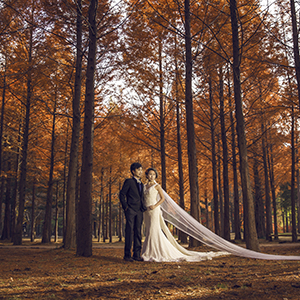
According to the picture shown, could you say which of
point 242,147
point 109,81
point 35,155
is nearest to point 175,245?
point 242,147

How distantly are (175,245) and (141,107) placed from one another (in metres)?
7.52

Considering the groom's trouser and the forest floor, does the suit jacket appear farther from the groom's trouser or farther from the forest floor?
the forest floor

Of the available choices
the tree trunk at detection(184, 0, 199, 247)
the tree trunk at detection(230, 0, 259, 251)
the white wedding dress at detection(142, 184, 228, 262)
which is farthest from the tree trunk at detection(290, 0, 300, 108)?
the white wedding dress at detection(142, 184, 228, 262)

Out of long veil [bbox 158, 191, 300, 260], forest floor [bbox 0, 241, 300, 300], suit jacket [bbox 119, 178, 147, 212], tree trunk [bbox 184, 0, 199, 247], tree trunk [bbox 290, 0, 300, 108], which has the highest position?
tree trunk [bbox 290, 0, 300, 108]

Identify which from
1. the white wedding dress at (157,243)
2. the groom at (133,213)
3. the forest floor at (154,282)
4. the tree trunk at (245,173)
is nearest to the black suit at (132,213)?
the groom at (133,213)

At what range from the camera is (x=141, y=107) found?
13.1 metres

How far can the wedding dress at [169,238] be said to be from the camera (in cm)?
644

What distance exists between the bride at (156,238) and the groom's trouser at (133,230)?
22 centimetres

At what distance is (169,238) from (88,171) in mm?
2581

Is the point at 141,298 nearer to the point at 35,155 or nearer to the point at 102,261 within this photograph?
the point at 102,261

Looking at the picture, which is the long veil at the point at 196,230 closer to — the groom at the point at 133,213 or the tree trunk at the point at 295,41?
the groom at the point at 133,213

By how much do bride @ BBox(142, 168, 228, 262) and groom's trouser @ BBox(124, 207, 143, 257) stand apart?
0.22 m

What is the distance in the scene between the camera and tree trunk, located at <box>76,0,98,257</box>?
23.2ft

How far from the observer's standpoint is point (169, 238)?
689 cm
